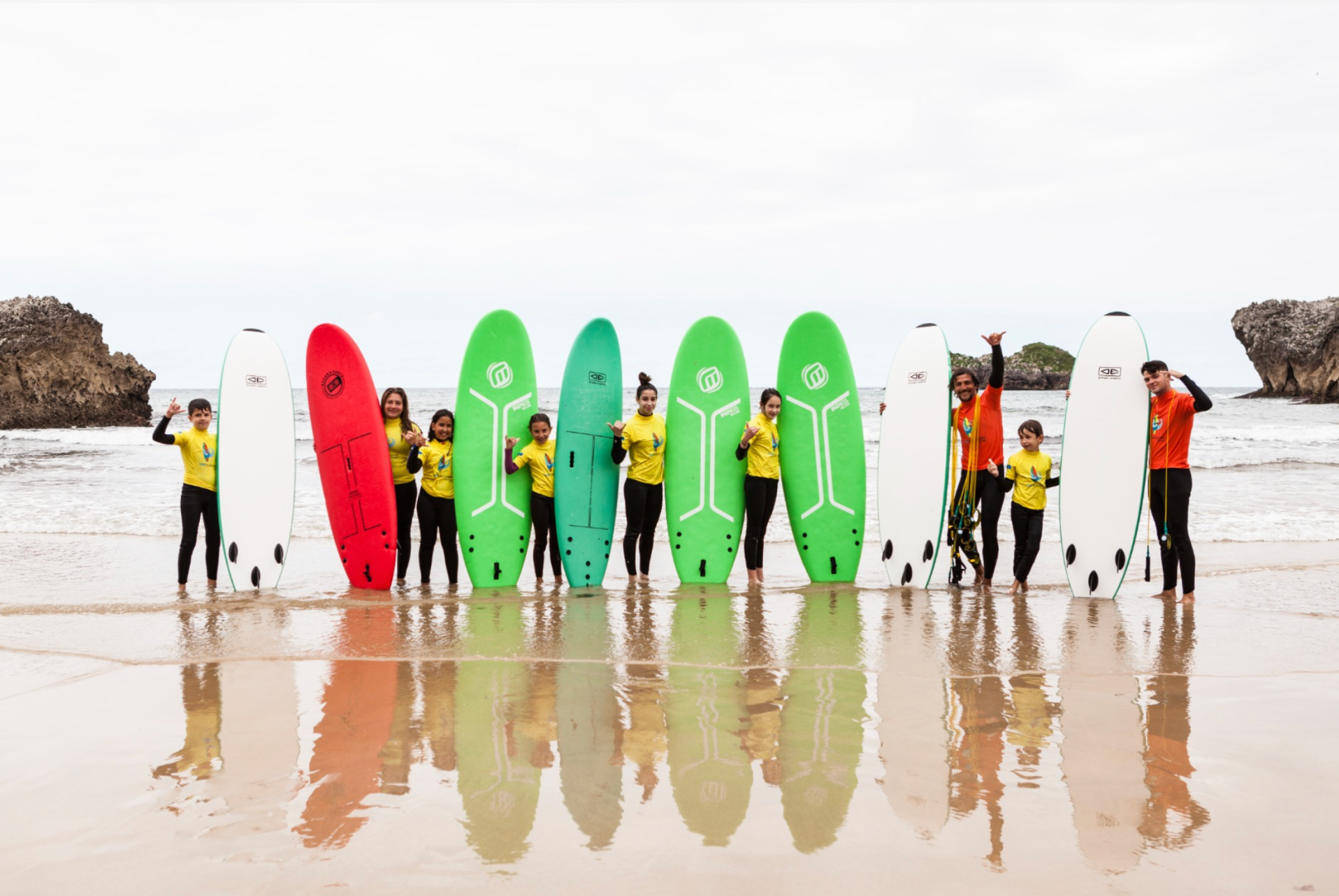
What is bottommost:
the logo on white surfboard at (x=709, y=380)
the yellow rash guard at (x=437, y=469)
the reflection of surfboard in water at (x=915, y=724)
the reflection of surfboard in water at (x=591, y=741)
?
the reflection of surfboard in water at (x=915, y=724)

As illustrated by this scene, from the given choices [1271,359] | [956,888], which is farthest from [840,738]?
[1271,359]

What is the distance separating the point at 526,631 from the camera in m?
4.79

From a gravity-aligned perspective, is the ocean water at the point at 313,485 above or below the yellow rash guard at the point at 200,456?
below

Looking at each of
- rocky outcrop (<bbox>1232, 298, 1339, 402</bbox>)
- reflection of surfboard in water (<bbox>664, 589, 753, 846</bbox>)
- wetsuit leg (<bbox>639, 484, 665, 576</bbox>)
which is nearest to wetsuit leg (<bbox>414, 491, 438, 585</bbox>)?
wetsuit leg (<bbox>639, 484, 665, 576</bbox>)

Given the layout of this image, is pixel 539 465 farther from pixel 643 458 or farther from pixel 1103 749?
pixel 1103 749

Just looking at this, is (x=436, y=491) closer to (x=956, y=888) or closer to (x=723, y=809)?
(x=723, y=809)

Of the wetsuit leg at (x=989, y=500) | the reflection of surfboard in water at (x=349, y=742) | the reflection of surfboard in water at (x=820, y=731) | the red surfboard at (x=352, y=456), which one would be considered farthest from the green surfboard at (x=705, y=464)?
the reflection of surfboard in water at (x=349, y=742)

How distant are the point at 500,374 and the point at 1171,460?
4.66 meters

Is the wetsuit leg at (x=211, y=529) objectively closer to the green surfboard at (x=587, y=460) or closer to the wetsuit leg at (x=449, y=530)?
→ the wetsuit leg at (x=449, y=530)

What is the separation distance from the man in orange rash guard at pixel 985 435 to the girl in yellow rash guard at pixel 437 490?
11.7ft

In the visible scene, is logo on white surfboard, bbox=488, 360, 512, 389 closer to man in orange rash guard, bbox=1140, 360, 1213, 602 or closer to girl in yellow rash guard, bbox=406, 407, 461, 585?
girl in yellow rash guard, bbox=406, 407, 461, 585

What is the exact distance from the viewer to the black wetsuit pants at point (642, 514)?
6172 mm

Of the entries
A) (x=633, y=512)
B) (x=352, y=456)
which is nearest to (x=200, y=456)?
(x=352, y=456)

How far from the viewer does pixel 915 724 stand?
10.8 ft
